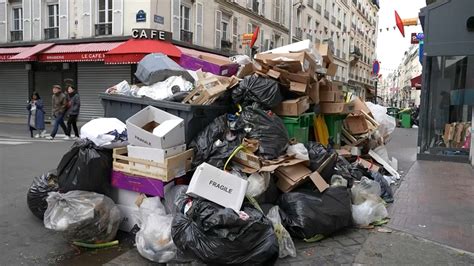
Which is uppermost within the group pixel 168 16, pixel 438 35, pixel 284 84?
pixel 168 16

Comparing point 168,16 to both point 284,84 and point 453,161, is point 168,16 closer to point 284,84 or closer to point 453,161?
point 453,161

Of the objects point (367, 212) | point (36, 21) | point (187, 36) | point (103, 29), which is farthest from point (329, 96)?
point (36, 21)

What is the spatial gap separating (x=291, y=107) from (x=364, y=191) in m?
1.30

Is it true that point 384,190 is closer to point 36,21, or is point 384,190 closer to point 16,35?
point 36,21

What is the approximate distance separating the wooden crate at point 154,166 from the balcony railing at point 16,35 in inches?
758

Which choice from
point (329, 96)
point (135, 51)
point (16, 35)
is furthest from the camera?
point (16, 35)

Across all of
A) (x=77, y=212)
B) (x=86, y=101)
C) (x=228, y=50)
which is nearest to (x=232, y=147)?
(x=77, y=212)

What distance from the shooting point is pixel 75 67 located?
754 inches

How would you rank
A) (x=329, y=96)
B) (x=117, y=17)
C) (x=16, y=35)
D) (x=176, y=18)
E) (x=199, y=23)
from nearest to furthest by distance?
(x=329, y=96) → (x=117, y=17) → (x=176, y=18) → (x=199, y=23) → (x=16, y=35)

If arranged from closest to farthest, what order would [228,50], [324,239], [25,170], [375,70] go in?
[324,239] < [25,170] < [228,50] < [375,70]

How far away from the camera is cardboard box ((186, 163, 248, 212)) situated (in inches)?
143

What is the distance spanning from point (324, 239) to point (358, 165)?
2.36 m

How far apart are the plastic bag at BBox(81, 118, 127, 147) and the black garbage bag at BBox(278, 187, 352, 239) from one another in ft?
6.20

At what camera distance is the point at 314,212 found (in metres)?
4.05
